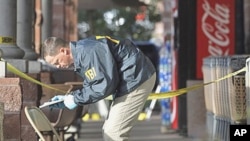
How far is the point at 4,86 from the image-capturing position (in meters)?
8.02

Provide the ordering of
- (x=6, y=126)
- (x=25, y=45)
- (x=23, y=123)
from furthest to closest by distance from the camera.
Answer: (x=25, y=45) < (x=23, y=123) < (x=6, y=126)

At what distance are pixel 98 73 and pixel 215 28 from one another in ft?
27.2

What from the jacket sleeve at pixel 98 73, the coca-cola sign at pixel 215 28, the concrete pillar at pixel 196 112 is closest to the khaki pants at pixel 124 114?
the jacket sleeve at pixel 98 73

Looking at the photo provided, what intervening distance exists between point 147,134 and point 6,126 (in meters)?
9.72

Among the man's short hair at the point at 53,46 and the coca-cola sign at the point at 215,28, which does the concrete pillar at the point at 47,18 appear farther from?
the man's short hair at the point at 53,46

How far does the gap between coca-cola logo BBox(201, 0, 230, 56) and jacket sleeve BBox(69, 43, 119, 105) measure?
804 cm

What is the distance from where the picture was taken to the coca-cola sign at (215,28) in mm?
15125

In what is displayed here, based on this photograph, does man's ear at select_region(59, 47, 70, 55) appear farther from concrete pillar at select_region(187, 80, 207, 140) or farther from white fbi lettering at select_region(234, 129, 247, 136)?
concrete pillar at select_region(187, 80, 207, 140)

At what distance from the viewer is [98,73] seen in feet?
23.3

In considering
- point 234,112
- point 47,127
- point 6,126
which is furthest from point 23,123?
point 234,112

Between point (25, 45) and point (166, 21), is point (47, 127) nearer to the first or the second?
point (25, 45)

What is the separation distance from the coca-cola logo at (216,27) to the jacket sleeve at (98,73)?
8039 millimetres

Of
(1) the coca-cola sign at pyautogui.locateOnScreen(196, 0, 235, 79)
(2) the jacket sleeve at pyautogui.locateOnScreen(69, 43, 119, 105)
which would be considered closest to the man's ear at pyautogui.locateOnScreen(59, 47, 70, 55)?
(2) the jacket sleeve at pyautogui.locateOnScreen(69, 43, 119, 105)

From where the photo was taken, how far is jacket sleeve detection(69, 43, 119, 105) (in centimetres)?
712
